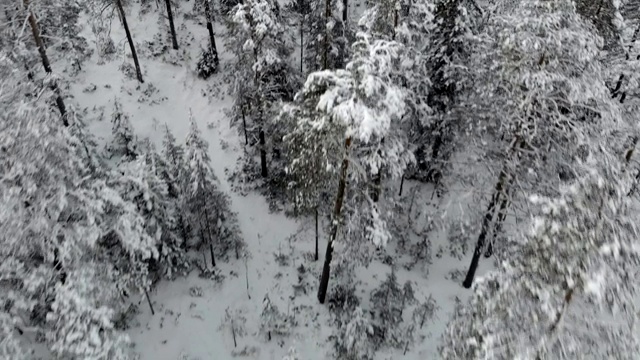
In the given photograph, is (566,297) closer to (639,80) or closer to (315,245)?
(315,245)

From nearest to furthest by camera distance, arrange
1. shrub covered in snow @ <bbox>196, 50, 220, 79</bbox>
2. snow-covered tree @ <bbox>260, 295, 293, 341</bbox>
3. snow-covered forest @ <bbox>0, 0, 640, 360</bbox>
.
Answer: snow-covered forest @ <bbox>0, 0, 640, 360</bbox>
snow-covered tree @ <bbox>260, 295, 293, 341</bbox>
shrub covered in snow @ <bbox>196, 50, 220, 79</bbox>

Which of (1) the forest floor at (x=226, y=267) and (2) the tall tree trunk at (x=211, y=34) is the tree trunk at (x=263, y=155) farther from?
(2) the tall tree trunk at (x=211, y=34)

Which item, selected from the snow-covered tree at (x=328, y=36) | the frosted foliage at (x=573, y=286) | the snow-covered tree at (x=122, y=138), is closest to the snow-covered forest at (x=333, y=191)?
the frosted foliage at (x=573, y=286)

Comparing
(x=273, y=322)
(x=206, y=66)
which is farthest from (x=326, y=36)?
(x=273, y=322)

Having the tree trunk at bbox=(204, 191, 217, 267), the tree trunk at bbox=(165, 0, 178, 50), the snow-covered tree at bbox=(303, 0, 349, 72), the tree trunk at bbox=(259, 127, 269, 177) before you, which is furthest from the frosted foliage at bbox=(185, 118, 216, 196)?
the tree trunk at bbox=(165, 0, 178, 50)

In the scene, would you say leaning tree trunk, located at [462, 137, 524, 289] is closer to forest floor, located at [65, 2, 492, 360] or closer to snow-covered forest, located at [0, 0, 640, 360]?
snow-covered forest, located at [0, 0, 640, 360]

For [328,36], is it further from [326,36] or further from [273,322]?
[273,322]
